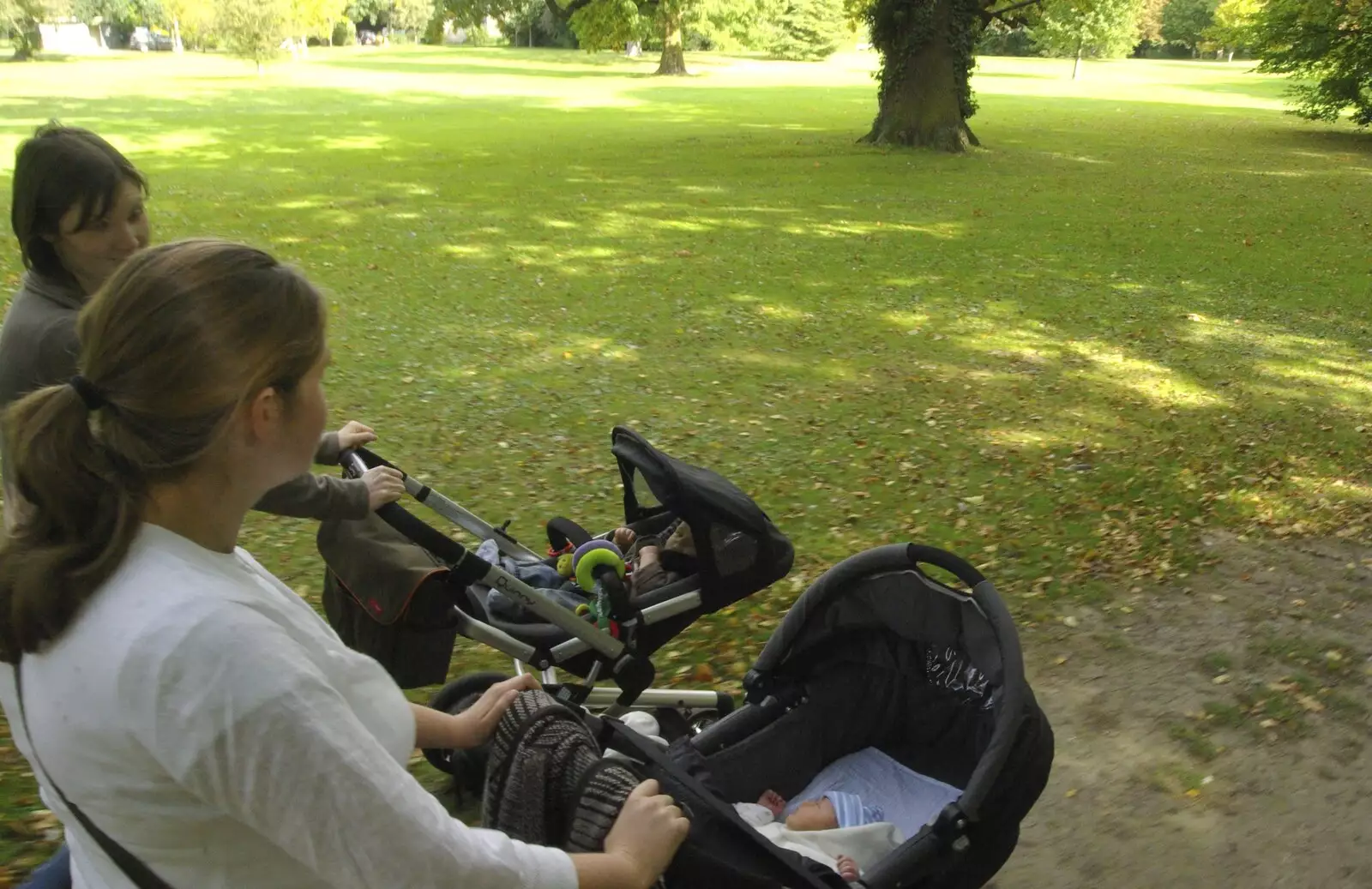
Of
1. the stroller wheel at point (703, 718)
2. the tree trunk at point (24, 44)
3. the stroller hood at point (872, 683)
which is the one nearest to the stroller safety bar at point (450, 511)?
the stroller wheel at point (703, 718)

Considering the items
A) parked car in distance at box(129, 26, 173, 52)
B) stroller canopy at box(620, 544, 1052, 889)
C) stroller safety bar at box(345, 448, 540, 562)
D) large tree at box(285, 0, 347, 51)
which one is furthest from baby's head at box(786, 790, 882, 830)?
parked car in distance at box(129, 26, 173, 52)

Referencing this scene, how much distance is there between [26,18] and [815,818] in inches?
2707

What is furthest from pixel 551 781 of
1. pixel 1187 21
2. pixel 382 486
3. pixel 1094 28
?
pixel 1187 21

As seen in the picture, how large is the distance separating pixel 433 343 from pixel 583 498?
4323 mm

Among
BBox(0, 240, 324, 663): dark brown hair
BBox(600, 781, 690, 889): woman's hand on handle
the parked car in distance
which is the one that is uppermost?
the parked car in distance

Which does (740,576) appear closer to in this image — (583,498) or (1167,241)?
(583,498)

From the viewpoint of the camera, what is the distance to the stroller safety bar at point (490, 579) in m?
3.26

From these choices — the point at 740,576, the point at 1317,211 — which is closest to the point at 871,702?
the point at 740,576

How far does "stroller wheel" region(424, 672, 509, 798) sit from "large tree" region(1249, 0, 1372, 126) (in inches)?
1195

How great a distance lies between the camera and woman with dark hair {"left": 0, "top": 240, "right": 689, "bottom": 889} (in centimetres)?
142

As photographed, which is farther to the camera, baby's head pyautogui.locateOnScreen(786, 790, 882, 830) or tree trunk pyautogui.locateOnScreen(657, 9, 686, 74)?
tree trunk pyautogui.locateOnScreen(657, 9, 686, 74)

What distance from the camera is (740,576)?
384 centimetres

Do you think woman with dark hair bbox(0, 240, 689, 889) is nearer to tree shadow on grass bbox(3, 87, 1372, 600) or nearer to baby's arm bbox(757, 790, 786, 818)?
baby's arm bbox(757, 790, 786, 818)

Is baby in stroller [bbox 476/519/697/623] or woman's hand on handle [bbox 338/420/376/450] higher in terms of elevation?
woman's hand on handle [bbox 338/420/376/450]
